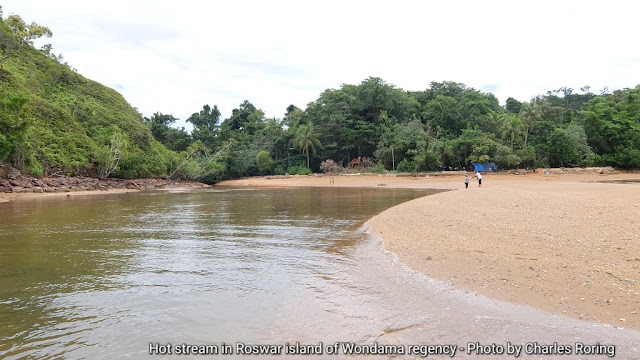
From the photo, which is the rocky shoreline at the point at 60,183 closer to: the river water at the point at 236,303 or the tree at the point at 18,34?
the tree at the point at 18,34

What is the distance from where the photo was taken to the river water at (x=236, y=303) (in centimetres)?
505

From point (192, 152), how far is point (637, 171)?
73063 millimetres

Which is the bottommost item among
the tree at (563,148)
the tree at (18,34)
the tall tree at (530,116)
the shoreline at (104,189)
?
the shoreline at (104,189)

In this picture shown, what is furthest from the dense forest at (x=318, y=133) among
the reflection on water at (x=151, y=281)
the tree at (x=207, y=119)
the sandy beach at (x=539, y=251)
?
the sandy beach at (x=539, y=251)

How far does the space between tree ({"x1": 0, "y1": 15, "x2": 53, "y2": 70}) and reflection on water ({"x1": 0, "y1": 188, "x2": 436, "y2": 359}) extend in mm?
45009

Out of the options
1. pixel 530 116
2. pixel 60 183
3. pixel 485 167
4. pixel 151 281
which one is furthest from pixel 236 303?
pixel 530 116

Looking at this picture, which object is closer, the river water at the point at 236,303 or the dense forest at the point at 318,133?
the river water at the point at 236,303

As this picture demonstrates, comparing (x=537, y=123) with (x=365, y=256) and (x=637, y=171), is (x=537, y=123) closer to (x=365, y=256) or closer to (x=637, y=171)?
(x=637, y=171)

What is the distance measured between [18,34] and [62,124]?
531 inches

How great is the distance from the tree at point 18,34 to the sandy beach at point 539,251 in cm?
5568

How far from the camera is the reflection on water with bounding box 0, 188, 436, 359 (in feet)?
17.8

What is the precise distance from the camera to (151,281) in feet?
26.9

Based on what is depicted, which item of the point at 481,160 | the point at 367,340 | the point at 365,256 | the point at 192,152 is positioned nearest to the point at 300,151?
the point at 192,152

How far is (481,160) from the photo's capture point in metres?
51.6
